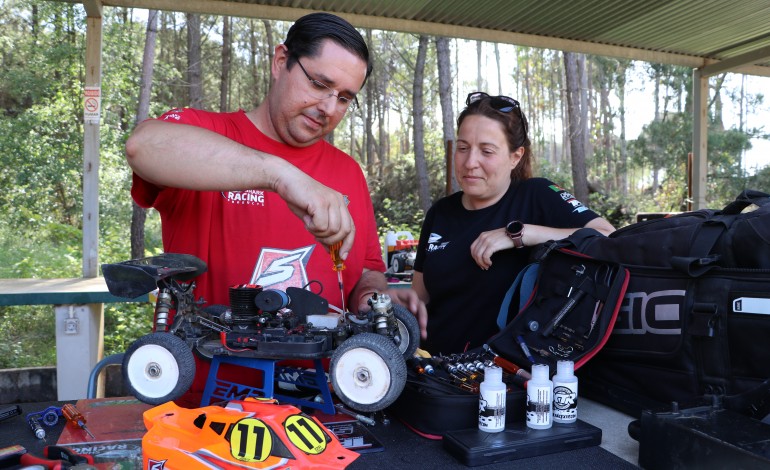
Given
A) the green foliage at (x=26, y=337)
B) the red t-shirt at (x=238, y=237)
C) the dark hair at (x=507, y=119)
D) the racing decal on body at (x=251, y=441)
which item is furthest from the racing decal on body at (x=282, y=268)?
the green foliage at (x=26, y=337)

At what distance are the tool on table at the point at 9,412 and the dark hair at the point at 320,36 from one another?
120 centimetres

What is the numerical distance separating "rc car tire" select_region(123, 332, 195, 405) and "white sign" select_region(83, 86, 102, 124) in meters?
3.96

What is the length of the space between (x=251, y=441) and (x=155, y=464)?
0.62 ft

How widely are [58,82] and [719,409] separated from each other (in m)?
16.2

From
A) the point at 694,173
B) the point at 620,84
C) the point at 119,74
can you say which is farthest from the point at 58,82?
the point at 620,84

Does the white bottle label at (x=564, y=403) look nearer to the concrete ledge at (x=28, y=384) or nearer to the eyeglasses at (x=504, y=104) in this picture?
the eyeglasses at (x=504, y=104)

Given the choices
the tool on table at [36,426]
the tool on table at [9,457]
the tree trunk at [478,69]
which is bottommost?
the tool on table at [36,426]

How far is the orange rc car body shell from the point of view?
1068 mm

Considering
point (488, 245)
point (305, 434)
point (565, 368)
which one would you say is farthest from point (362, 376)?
point (488, 245)

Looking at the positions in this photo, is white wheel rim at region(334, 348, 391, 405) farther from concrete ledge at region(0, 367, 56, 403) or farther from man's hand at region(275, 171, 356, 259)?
concrete ledge at region(0, 367, 56, 403)

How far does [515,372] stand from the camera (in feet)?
5.53

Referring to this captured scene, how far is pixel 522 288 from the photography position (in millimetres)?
2105

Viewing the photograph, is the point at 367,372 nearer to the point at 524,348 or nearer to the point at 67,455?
the point at 67,455

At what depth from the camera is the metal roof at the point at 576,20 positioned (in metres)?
4.87
